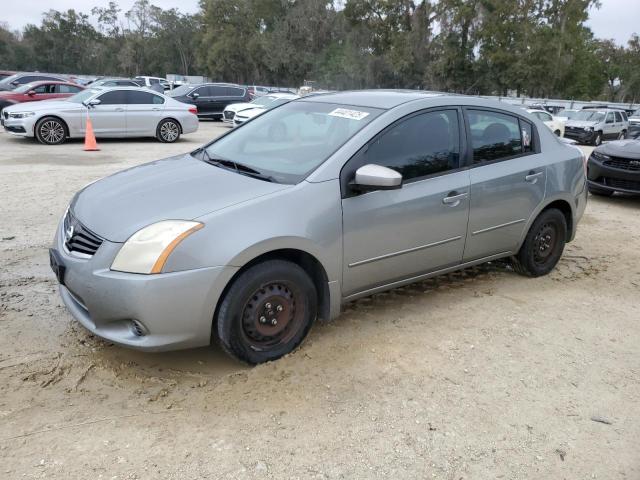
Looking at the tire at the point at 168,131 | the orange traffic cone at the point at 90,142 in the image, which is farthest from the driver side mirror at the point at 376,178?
the tire at the point at 168,131

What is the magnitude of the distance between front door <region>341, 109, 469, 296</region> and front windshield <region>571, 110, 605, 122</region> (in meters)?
21.9

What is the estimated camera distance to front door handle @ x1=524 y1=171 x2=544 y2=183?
458 centimetres

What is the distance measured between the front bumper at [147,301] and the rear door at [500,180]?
7.19 feet

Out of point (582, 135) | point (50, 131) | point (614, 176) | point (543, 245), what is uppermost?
point (50, 131)

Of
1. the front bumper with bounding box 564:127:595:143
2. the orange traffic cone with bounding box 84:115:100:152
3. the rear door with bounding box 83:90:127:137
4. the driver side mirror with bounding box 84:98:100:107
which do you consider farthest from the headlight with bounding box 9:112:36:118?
the front bumper with bounding box 564:127:595:143

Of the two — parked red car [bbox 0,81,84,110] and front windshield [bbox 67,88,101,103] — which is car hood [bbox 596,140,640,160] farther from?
parked red car [bbox 0,81,84,110]

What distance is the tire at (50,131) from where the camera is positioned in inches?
508

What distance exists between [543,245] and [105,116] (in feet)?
38.3

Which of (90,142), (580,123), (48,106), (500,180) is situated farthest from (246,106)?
(500,180)

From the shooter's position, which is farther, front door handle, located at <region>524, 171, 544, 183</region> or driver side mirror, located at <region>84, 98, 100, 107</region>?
driver side mirror, located at <region>84, 98, 100, 107</region>

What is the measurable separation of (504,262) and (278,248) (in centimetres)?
308

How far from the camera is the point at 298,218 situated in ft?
10.7

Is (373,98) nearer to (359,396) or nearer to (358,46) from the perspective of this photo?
(359,396)

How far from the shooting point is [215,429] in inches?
109
